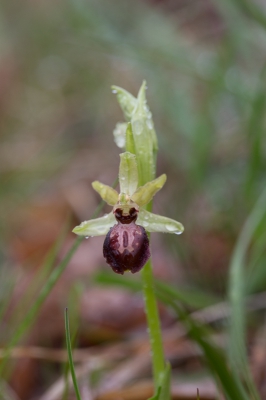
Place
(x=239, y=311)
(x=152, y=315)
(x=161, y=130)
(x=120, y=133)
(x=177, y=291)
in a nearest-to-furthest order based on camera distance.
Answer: (x=152, y=315) → (x=120, y=133) → (x=239, y=311) → (x=177, y=291) → (x=161, y=130)

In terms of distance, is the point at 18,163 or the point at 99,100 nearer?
the point at 18,163

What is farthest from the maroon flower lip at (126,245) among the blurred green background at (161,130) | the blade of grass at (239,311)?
the blurred green background at (161,130)

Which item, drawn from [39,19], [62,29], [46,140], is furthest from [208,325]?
[39,19]

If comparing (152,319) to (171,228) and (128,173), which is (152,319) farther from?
(128,173)

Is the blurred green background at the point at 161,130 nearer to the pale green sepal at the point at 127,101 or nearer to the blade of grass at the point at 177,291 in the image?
the blade of grass at the point at 177,291

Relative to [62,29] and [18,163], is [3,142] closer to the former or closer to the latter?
[18,163]

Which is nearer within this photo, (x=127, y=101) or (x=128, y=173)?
(x=128, y=173)

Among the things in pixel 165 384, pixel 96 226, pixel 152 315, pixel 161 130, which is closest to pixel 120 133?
pixel 96 226
